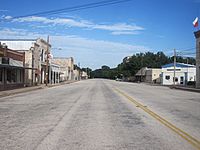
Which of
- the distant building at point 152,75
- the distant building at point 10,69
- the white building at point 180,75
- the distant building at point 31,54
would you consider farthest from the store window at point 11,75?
the distant building at point 152,75

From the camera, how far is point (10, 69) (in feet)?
132

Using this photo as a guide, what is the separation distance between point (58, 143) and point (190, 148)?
3.15m

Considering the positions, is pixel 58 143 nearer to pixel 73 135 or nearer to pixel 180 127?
pixel 73 135

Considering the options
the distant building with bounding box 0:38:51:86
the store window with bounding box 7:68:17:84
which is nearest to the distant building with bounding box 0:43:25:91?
the store window with bounding box 7:68:17:84

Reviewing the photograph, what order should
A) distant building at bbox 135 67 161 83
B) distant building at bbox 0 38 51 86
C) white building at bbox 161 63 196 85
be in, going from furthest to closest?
1. distant building at bbox 135 67 161 83
2. white building at bbox 161 63 196 85
3. distant building at bbox 0 38 51 86

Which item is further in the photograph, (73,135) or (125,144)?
(73,135)

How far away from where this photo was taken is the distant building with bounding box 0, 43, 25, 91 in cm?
3659

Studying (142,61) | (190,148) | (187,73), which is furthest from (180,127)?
(142,61)

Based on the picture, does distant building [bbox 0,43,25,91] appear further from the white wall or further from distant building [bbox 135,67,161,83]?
distant building [bbox 135,67,161,83]

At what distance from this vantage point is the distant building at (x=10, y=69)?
36.6m

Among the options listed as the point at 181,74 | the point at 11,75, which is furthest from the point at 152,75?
the point at 11,75

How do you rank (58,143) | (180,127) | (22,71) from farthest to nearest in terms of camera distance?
(22,71)
(180,127)
(58,143)

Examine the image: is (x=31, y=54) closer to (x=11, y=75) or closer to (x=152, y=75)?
(x=11, y=75)

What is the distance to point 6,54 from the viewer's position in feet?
126
